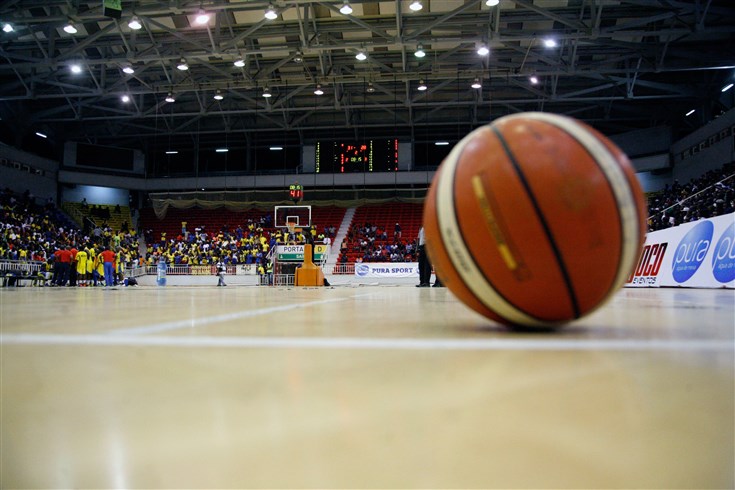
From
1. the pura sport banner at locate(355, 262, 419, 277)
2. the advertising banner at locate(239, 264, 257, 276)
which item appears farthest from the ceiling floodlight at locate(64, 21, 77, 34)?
the pura sport banner at locate(355, 262, 419, 277)

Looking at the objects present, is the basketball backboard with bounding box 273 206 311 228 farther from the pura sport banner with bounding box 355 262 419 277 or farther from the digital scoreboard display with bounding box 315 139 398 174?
the digital scoreboard display with bounding box 315 139 398 174

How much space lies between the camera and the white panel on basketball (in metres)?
1.59

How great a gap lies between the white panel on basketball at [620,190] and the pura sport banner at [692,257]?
6693mm

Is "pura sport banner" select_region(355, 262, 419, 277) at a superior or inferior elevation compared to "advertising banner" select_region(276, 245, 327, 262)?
inferior

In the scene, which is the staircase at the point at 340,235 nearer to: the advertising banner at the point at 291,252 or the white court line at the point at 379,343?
the advertising banner at the point at 291,252

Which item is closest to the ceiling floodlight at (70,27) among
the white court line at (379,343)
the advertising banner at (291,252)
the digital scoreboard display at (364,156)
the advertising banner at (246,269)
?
the advertising banner at (291,252)

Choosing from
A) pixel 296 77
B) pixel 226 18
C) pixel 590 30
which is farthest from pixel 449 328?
pixel 296 77

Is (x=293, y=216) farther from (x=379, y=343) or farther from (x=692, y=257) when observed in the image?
(x=379, y=343)

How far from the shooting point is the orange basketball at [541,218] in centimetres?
155

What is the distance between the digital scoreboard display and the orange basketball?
21.1 metres

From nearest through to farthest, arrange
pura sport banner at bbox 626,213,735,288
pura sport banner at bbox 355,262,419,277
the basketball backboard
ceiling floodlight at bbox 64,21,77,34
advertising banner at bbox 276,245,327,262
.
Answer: pura sport banner at bbox 626,213,735,288 → ceiling floodlight at bbox 64,21,77,34 → advertising banner at bbox 276,245,327,262 → pura sport banner at bbox 355,262,419,277 → the basketball backboard

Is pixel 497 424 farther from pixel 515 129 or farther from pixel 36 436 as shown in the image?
pixel 515 129

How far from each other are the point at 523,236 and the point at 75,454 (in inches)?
52.3

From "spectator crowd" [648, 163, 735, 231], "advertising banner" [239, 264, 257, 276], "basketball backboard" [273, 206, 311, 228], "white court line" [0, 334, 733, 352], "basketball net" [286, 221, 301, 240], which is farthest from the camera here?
"advertising banner" [239, 264, 257, 276]
